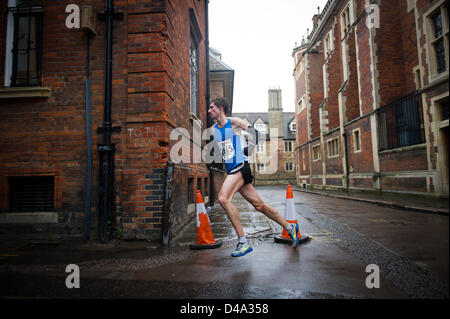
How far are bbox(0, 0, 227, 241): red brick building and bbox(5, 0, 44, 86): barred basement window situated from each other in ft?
0.13

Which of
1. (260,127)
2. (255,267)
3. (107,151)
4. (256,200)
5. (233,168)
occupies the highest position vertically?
(260,127)

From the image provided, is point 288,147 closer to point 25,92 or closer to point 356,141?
point 356,141

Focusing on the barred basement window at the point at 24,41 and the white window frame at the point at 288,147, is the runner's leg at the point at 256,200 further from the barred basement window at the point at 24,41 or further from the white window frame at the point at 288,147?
the white window frame at the point at 288,147

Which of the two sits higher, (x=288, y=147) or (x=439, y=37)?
(x=288, y=147)

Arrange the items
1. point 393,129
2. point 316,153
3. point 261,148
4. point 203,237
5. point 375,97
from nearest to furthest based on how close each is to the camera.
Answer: point 203,237 → point 393,129 → point 375,97 → point 316,153 → point 261,148

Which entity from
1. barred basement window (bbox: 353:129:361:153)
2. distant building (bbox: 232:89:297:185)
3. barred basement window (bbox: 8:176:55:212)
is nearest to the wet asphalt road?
barred basement window (bbox: 8:176:55:212)

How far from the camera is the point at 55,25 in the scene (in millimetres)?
4395

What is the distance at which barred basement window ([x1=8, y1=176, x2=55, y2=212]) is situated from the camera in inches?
171

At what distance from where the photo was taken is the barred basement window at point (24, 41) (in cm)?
451

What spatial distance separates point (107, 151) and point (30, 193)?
5.22 feet

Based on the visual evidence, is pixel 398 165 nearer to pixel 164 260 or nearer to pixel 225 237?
pixel 225 237

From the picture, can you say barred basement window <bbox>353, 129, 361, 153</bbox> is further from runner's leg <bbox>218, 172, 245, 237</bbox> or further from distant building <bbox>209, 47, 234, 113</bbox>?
runner's leg <bbox>218, 172, 245, 237</bbox>

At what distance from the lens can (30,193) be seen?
435cm

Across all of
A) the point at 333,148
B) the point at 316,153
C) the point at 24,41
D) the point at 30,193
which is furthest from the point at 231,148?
the point at 316,153
